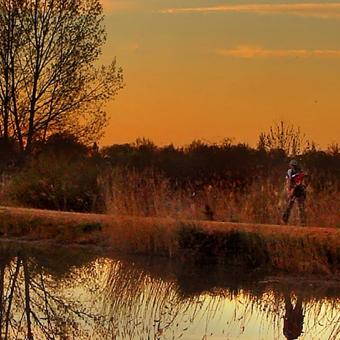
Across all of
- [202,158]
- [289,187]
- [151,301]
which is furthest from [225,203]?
[202,158]

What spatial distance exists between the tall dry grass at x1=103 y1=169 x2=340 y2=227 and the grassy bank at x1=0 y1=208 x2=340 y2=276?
0.90m

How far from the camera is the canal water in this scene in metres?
13.5

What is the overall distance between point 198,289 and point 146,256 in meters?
3.81

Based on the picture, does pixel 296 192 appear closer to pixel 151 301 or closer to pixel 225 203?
pixel 225 203

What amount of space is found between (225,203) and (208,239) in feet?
11.3

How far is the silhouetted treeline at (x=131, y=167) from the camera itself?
92.7 feet

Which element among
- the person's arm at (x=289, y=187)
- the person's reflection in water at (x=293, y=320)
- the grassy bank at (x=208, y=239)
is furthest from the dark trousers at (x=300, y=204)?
the person's reflection in water at (x=293, y=320)

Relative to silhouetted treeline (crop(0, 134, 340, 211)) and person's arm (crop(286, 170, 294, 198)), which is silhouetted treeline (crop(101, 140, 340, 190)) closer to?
silhouetted treeline (crop(0, 134, 340, 211))

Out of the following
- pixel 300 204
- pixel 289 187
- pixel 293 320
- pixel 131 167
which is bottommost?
pixel 293 320

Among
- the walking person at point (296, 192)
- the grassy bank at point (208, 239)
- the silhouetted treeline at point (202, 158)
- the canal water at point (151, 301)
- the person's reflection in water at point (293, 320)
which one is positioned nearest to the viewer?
the canal water at point (151, 301)

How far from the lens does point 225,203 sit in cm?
2397

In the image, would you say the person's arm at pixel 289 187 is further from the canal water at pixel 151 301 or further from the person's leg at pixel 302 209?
the canal water at pixel 151 301

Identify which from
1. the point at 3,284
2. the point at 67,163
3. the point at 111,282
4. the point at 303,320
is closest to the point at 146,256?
the point at 111,282

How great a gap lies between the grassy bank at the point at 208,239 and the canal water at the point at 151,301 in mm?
475
